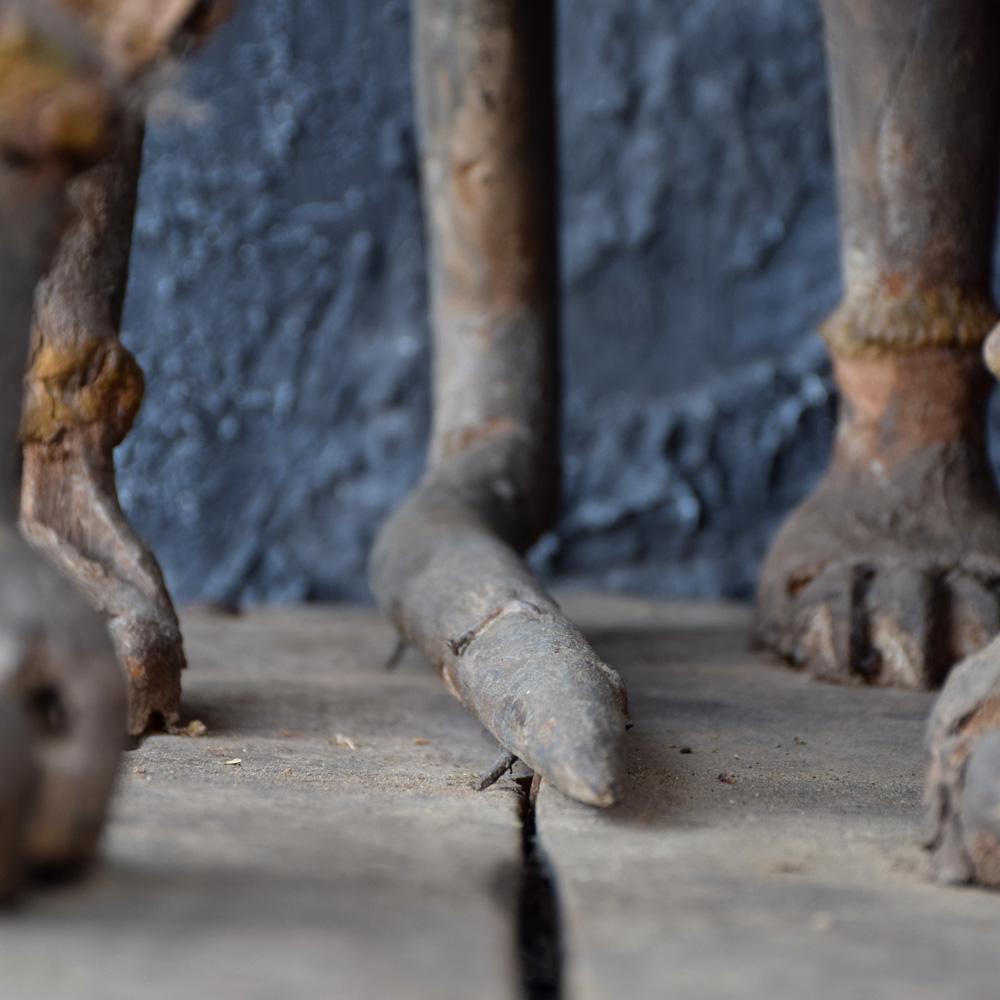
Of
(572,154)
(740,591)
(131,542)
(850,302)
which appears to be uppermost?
(572,154)

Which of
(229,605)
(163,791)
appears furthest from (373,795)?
(229,605)

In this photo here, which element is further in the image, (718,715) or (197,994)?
(718,715)

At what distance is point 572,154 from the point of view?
217 inches

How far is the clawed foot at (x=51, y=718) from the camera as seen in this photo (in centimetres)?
118

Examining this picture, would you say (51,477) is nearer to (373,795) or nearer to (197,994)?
(373,795)

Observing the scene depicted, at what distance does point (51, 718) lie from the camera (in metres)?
1.27

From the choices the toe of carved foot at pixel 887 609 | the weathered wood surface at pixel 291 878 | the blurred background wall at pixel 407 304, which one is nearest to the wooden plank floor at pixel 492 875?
the weathered wood surface at pixel 291 878

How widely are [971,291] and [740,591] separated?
2349 mm

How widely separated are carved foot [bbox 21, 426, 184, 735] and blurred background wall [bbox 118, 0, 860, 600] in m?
3.03

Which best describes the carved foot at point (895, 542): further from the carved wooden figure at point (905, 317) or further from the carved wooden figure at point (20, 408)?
the carved wooden figure at point (20, 408)

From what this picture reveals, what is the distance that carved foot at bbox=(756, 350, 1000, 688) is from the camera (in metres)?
2.65

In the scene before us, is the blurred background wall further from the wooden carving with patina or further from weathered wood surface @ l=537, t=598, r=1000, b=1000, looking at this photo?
weathered wood surface @ l=537, t=598, r=1000, b=1000

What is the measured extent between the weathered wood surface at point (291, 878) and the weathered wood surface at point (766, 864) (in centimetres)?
9

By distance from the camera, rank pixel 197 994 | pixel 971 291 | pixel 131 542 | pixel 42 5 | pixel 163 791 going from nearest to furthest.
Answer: pixel 197 994
pixel 42 5
pixel 163 791
pixel 131 542
pixel 971 291
